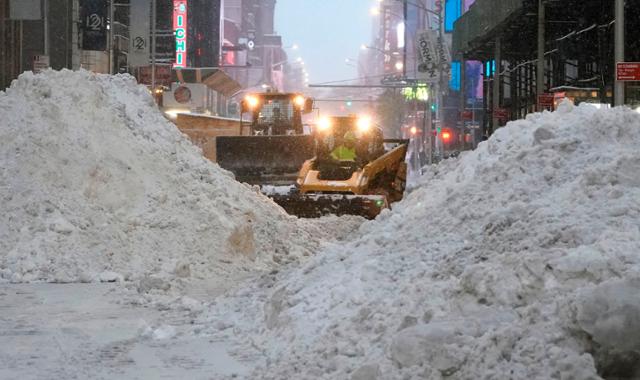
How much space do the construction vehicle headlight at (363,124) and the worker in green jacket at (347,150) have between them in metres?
0.36

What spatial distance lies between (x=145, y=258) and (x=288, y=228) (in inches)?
149

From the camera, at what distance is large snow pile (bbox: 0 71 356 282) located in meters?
11.9

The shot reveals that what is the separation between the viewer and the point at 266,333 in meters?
7.96

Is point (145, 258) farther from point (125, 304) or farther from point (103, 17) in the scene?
point (103, 17)

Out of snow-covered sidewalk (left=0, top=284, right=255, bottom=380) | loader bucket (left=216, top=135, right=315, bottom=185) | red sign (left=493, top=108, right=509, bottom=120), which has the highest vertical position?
red sign (left=493, top=108, right=509, bottom=120)

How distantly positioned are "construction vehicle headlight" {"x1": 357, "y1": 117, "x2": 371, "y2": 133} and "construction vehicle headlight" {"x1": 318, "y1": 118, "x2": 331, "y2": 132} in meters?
0.68

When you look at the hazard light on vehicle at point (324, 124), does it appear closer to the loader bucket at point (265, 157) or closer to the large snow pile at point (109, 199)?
the loader bucket at point (265, 157)

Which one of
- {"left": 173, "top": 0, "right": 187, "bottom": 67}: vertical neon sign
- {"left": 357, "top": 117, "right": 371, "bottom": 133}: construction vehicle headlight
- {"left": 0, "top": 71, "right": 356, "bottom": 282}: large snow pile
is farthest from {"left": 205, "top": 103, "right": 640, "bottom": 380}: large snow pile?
{"left": 173, "top": 0, "right": 187, "bottom": 67}: vertical neon sign

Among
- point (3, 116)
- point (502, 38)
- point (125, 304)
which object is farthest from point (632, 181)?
point (502, 38)

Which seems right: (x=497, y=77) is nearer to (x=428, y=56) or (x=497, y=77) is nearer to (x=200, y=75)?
(x=428, y=56)

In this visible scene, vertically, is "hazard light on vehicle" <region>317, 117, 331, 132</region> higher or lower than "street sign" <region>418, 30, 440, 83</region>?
lower

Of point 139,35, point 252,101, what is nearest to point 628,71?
point 252,101

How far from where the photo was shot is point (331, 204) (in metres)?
18.8

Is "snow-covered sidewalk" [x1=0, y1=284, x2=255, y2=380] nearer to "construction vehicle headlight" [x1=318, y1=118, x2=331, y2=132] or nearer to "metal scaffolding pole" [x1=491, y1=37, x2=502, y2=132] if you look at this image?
"construction vehicle headlight" [x1=318, y1=118, x2=331, y2=132]
